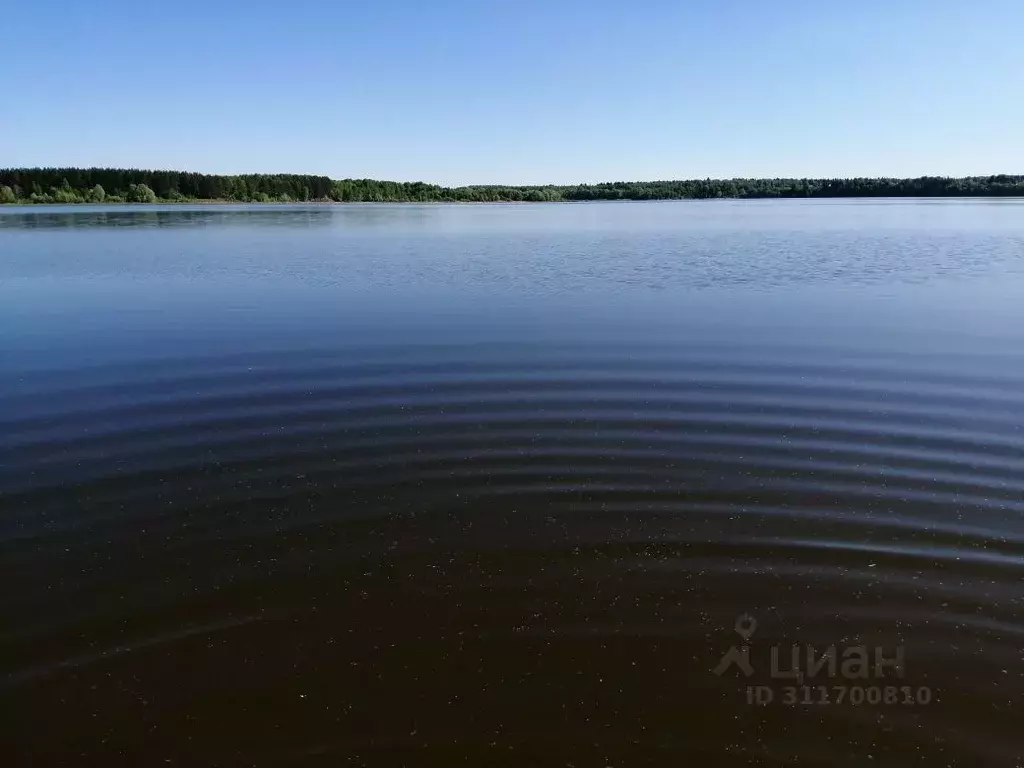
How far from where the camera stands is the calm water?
436 cm

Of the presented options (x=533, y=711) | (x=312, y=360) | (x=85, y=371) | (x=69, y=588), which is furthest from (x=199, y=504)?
(x=85, y=371)

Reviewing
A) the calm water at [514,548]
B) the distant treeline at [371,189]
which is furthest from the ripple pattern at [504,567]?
the distant treeline at [371,189]

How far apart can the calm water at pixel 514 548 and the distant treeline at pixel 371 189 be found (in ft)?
481

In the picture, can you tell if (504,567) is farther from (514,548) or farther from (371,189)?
(371,189)

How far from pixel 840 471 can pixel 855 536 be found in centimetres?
150

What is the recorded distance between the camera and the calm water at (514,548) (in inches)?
172

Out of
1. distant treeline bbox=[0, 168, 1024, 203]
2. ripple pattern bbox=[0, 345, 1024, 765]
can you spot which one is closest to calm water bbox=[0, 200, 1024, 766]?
ripple pattern bbox=[0, 345, 1024, 765]

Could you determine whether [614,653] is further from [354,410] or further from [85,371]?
[85,371]

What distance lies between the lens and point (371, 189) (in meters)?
184

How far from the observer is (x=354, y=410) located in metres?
10.2

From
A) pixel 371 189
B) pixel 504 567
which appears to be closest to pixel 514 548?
pixel 504 567

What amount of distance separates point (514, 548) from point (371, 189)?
188544 millimetres

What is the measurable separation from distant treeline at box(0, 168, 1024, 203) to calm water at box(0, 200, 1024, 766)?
146514 mm

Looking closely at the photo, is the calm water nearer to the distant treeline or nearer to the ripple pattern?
the ripple pattern
